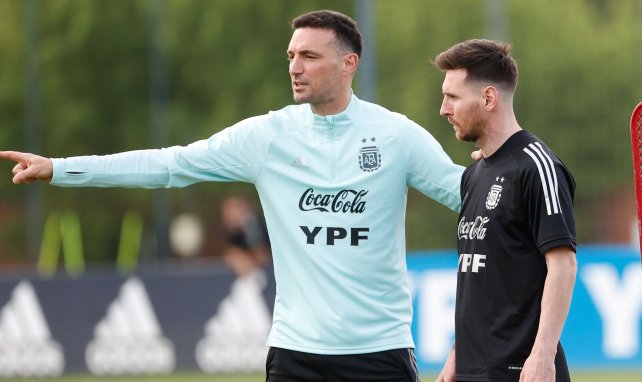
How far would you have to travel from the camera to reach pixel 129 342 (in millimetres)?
15031

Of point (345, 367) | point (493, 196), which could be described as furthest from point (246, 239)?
point (493, 196)

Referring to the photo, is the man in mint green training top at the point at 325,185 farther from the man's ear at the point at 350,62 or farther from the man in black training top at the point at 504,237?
the man in black training top at the point at 504,237

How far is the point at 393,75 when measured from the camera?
2556 centimetres

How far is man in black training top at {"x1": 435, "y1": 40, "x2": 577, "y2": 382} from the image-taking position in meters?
4.80

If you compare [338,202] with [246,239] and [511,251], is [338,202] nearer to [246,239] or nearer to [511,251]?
[511,251]

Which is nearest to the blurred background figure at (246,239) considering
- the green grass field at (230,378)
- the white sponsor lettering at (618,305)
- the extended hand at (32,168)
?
the green grass field at (230,378)

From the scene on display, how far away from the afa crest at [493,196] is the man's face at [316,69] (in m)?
1.05

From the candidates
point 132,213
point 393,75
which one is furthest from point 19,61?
point 393,75

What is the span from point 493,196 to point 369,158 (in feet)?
2.84

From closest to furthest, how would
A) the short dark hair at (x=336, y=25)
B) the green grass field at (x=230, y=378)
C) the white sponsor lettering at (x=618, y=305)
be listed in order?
the short dark hair at (x=336, y=25) < the green grass field at (x=230, y=378) < the white sponsor lettering at (x=618, y=305)

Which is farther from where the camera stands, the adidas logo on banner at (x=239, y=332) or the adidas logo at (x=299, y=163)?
the adidas logo on banner at (x=239, y=332)

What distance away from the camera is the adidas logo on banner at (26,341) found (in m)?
15.0

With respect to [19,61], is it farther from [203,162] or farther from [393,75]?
[203,162]

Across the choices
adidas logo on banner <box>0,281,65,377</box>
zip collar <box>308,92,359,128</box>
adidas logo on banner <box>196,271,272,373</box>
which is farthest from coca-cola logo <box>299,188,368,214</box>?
adidas logo on banner <box>0,281,65,377</box>
